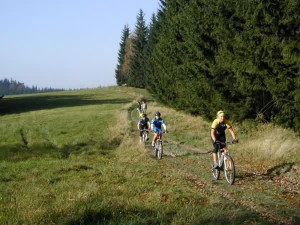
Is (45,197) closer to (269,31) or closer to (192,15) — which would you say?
(269,31)

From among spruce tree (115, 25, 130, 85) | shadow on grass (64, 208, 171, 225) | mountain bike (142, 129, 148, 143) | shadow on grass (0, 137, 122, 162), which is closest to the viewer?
shadow on grass (64, 208, 171, 225)

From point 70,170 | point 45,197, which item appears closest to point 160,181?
point 45,197

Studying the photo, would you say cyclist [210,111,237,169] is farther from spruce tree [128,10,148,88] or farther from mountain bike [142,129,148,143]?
spruce tree [128,10,148,88]

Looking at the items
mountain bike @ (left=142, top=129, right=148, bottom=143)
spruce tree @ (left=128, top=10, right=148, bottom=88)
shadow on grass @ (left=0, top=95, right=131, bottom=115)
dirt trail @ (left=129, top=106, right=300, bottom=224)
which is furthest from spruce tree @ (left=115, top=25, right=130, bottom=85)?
dirt trail @ (left=129, top=106, right=300, bottom=224)

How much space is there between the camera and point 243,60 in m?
Answer: 20.7

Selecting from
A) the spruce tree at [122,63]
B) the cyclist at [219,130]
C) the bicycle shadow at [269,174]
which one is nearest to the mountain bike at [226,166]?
Answer: the cyclist at [219,130]

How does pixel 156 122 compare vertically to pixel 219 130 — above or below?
below

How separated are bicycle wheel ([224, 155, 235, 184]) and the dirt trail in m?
0.23

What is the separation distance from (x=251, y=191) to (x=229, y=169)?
1345 millimetres

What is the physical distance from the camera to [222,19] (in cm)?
2350

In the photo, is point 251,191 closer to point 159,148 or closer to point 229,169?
point 229,169

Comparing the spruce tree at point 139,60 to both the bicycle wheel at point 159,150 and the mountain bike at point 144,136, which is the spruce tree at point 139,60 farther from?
the bicycle wheel at point 159,150

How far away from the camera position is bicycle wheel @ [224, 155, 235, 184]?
→ 46.6 ft


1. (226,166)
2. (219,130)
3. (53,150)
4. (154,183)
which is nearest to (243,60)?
(219,130)
